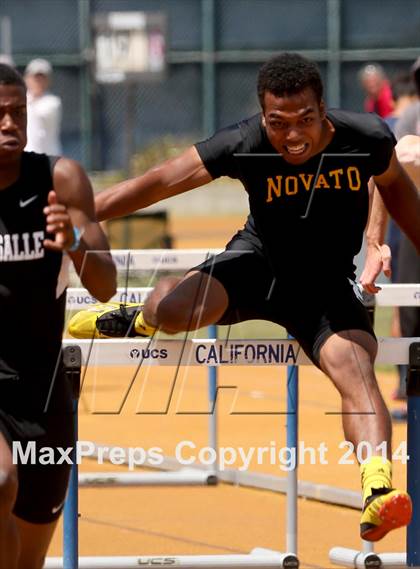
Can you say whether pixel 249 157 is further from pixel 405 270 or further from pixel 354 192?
pixel 405 270

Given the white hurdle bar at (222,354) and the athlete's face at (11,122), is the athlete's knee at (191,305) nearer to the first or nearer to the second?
the white hurdle bar at (222,354)

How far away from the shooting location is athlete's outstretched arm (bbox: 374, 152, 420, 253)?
589cm

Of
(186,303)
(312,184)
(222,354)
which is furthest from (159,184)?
(222,354)

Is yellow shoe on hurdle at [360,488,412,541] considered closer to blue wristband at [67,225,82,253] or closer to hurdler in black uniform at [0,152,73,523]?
hurdler in black uniform at [0,152,73,523]

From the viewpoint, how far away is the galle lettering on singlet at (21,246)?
442 cm

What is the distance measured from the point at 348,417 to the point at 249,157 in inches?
45.2

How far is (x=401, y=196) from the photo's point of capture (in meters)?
5.89

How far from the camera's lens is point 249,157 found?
573cm

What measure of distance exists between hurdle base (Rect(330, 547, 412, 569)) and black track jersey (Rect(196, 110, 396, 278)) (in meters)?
1.36

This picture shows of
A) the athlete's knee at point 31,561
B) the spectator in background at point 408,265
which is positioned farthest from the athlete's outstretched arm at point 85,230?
the spectator in background at point 408,265

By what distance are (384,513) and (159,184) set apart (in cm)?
173

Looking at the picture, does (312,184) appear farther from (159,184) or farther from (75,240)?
(75,240)

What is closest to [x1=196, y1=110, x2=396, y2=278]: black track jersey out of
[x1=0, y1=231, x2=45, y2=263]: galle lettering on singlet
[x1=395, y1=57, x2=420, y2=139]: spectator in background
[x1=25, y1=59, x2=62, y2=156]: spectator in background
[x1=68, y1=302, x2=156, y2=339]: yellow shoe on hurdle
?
[x1=68, y1=302, x2=156, y2=339]: yellow shoe on hurdle

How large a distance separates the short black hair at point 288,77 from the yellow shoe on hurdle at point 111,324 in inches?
42.8
